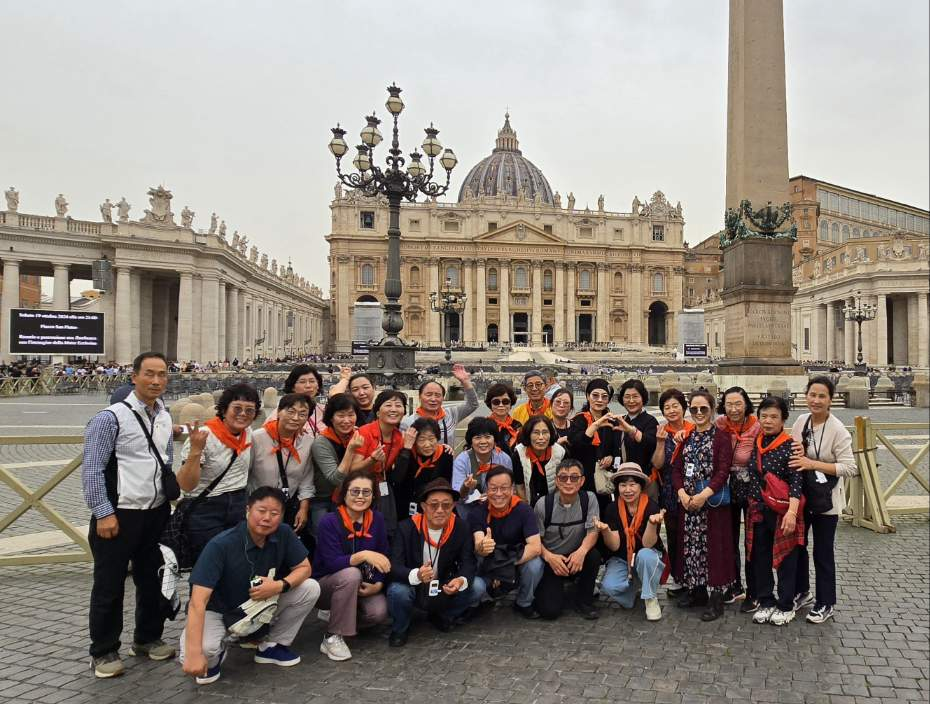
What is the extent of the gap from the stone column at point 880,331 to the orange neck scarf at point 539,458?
159 feet

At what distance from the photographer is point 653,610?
4137 mm

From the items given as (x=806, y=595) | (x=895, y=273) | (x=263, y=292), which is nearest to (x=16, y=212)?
(x=263, y=292)

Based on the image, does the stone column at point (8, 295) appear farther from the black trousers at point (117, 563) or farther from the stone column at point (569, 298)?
the stone column at point (569, 298)

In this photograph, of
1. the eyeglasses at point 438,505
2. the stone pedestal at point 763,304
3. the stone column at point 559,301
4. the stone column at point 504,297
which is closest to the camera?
the eyeglasses at point 438,505

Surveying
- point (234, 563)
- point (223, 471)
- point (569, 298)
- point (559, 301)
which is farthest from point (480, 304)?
point (234, 563)

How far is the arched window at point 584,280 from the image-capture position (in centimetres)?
8138

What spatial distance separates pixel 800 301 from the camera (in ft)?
178

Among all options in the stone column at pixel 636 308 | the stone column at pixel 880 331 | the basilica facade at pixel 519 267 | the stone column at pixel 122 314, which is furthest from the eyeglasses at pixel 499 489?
the stone column at pixel 636 308

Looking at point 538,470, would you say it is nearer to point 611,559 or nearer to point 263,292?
point 611,559

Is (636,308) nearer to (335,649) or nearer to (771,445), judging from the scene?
(771,445)

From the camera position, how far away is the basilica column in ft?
256

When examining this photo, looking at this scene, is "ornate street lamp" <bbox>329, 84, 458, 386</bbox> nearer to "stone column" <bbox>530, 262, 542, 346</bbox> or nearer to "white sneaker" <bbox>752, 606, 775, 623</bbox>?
"white sneaker" <bbox>752, 606, 775, 623</bbox>

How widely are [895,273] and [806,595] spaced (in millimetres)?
48137

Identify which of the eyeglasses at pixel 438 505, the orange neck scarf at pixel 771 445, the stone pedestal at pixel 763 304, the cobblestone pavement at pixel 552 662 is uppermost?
the stone pedestal at pixel 763 304
